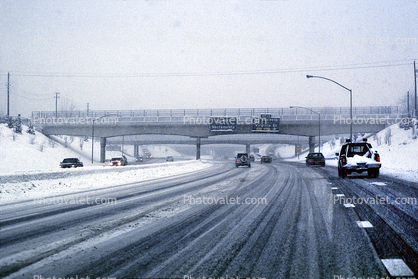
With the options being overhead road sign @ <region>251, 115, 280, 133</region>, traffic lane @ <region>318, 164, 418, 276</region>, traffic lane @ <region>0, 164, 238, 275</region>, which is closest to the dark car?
overhead road sign @ <region>251, 115, 280, 133</region>

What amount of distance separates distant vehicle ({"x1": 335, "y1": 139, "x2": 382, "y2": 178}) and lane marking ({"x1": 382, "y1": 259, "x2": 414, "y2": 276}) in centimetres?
1594

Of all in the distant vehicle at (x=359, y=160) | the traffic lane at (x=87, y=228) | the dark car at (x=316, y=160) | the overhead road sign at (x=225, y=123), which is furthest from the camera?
the overhead road sign at (x=225, y=123)

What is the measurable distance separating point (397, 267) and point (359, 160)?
16366 mm

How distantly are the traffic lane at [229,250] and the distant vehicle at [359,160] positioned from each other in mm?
12470

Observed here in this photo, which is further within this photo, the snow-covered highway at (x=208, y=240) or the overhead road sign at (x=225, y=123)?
the overhead road sign at (x=225, y=123)

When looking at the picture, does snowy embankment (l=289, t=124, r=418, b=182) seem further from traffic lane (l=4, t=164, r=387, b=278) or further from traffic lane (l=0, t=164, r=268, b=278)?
traffic lane (l=4, t=164, r=387, b=278)

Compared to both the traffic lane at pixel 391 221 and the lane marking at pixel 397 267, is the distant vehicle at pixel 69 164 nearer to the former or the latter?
the traffic lane at pixel 391 221

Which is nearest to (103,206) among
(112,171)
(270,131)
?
(112,171)

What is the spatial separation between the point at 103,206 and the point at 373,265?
7779mm

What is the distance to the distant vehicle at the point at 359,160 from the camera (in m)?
19.3

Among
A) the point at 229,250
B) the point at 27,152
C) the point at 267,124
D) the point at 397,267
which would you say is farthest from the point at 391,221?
the point at 27,152

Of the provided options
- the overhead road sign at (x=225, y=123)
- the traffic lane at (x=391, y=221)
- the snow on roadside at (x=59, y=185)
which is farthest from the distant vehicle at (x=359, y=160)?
the overhead road sign at (x=225, y=123)

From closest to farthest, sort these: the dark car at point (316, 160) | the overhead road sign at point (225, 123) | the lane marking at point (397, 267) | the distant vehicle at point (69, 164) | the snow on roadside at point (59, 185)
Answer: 1. the lane marking at point (397, 267)
2. the snow on roadside at point (59, 185)
3. the distant vehicle at point (69, 164)
4. the dark car at point (316, 160)
5. the overhead road sign at point (225, 123)

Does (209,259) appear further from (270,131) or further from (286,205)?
(270,131)
